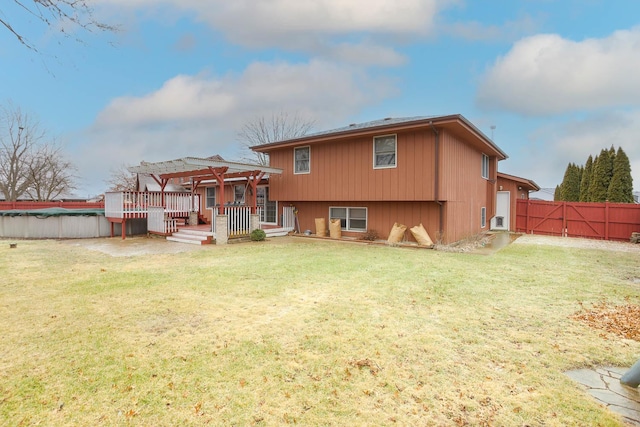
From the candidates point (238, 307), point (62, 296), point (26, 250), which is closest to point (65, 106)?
point (26, 250)

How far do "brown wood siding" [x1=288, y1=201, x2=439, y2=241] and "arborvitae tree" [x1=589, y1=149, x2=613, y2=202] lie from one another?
16.2 m

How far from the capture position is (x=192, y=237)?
37.7 ft

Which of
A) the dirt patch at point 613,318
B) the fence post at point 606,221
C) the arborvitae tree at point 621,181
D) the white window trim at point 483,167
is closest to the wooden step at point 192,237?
the dirt patch at point 613,318

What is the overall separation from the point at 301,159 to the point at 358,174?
2911 millimetres

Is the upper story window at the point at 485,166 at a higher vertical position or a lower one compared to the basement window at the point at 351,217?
higher

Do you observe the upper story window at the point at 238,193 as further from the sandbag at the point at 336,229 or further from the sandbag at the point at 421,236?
the sandbag at the point at 421,236

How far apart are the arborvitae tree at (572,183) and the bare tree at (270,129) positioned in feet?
72.9

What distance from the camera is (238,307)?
4.33 metres

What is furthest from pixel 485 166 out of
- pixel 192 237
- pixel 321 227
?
pixel 192 237

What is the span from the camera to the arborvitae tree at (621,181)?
724 inches

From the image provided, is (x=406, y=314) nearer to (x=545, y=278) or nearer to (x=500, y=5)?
(x=545, y=278)

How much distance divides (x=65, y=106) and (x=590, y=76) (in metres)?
23.0

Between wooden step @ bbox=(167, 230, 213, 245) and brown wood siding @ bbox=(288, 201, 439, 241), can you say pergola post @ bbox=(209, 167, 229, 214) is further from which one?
brown wood siding @ bbox=(288, 201, 439, 241)

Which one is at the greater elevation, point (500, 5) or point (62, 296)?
point (500, 5)
